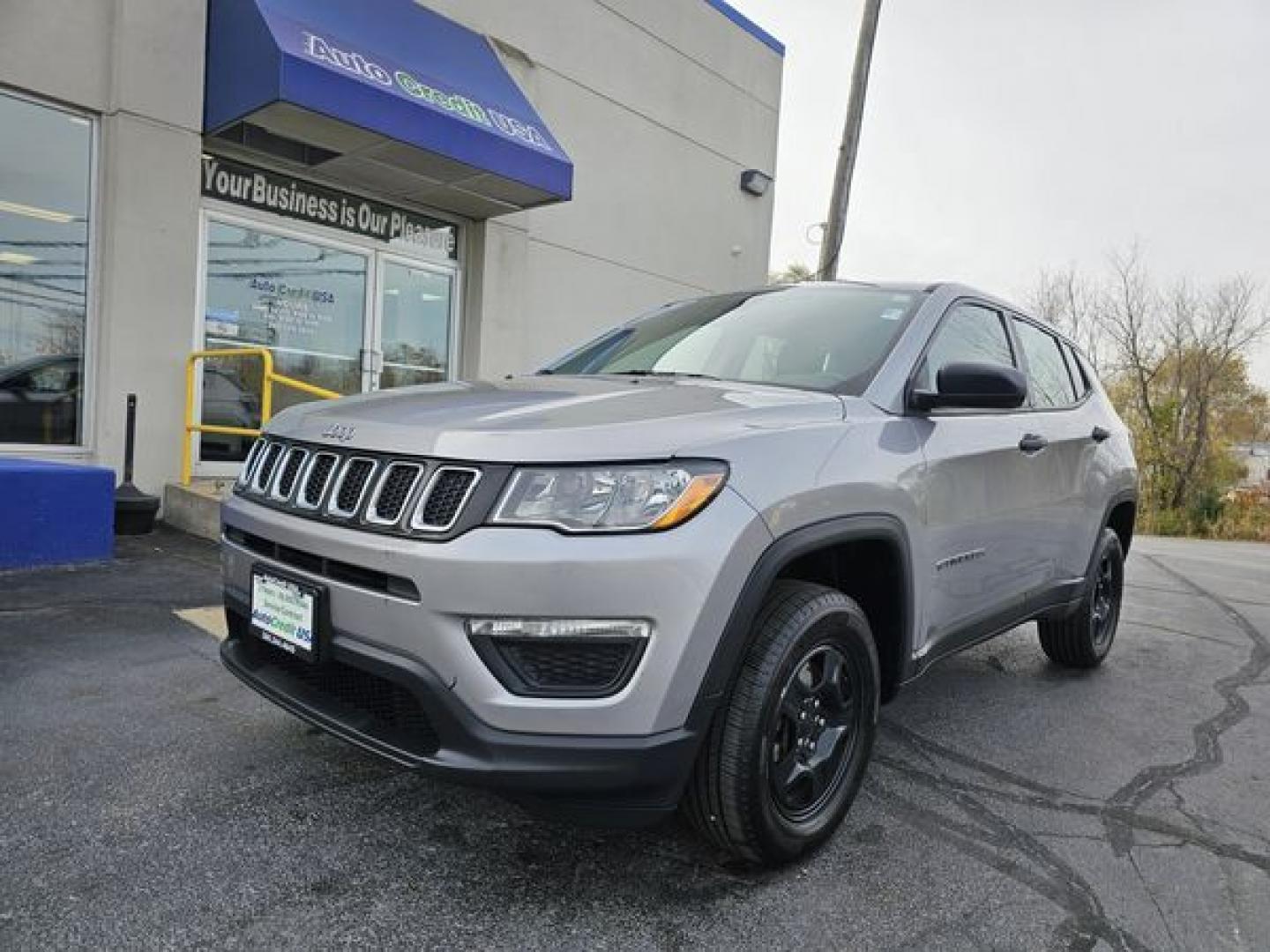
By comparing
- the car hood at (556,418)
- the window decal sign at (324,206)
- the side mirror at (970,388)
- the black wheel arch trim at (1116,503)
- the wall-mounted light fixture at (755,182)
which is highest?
the wall-mounted light fixture at (755,182)

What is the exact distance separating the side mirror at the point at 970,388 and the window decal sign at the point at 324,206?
7.20 metres

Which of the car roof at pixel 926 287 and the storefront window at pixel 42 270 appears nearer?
the car roof at pixel 926 287

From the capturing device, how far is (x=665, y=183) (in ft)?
40.2

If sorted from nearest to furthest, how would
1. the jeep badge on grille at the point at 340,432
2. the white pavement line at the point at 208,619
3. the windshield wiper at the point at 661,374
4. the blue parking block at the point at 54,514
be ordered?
the jeep badge on grille at the point at 340,432 < the windshield wiper at the point at 661,374 < the white pavement line at the point at 208,619 < the blue parking block at the point at 54,514

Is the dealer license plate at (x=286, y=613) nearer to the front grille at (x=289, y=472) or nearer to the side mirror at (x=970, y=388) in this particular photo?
the front grille at (x=289, y=472)

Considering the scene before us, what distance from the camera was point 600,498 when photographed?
2113mm

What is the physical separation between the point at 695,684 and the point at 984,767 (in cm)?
176

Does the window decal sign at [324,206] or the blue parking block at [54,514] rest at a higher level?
the window decal sign at [324,206]

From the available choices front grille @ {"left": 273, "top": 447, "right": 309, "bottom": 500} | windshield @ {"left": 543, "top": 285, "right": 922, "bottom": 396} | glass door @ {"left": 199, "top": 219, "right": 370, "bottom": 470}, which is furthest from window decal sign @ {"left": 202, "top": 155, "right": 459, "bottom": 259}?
front grille @ {"left": 273, "top": 447, "right": 309, "bottom": 500}

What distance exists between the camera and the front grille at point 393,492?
2.21m

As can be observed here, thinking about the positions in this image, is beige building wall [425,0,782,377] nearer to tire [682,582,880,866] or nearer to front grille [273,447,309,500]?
front grille [273,447,309,500]

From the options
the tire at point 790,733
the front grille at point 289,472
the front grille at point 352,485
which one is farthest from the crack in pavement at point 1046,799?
the front grille at point 289,472

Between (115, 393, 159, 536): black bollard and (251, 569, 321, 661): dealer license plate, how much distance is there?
4.84 meters

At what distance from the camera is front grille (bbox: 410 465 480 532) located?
213 centimetres
